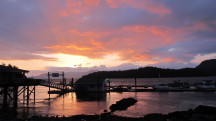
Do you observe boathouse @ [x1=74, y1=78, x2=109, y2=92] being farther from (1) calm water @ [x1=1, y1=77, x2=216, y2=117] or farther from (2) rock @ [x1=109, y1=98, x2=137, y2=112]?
(2) rock @ [x1=109, y1=98, x2=137, y2=112]

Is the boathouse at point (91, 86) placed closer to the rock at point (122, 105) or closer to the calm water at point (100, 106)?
the calm water at point (100, 106)

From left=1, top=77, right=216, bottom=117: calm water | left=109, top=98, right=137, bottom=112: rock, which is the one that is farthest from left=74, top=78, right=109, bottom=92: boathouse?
left=109, top=98, right=137, bottom=112: rock

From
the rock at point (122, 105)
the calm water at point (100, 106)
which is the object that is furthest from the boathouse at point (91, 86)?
the rock at point (122, 105)

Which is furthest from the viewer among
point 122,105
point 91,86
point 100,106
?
point 91,86

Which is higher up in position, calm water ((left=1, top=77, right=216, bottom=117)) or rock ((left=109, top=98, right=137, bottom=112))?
rock ((left=109, top=98, right=137, bottom=112))

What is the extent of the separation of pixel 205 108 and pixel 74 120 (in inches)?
632

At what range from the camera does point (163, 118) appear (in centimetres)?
2894

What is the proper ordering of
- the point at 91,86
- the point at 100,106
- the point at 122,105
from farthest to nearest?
the point at 91,86 → the point at 100,106 → the point at 122,105

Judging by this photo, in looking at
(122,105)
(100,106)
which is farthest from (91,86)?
(122,105)

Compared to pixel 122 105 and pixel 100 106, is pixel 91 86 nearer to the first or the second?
pixel 100 106

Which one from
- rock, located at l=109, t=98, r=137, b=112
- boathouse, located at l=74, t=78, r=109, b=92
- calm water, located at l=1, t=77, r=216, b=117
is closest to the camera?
calm water, located at l=1, t=77, r=216, b=117

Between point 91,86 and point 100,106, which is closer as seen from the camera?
point 100,106

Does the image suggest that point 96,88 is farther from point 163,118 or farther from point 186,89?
point 163,118

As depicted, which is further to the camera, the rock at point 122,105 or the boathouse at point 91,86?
the boathouse at point 91,86
